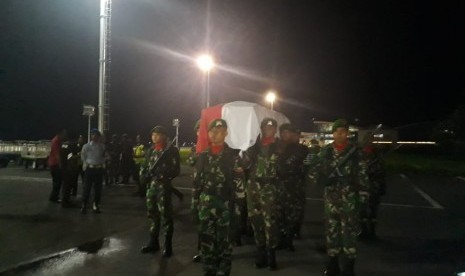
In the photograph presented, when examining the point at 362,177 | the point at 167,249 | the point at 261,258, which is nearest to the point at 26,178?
the point at 167,249

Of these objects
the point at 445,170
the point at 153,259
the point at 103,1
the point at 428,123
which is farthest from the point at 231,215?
the point at 428,123

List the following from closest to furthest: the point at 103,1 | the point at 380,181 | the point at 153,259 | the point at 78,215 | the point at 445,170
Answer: the point at 153,259 < the point at 380,181 < the point at 78,215 < the point at 103,1 < the point at 445,170

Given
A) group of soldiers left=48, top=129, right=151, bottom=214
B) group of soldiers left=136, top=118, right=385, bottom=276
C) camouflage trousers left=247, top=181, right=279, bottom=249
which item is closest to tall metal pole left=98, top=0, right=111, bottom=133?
group of soldiers left=48, top=129, right=151, bottom=214

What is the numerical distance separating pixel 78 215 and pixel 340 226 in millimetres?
7029

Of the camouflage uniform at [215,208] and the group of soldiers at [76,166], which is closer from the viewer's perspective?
the camouflage uniform at [215,208]

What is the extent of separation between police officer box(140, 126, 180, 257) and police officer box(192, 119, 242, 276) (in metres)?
1.85

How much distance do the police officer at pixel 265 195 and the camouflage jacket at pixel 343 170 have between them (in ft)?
2.58

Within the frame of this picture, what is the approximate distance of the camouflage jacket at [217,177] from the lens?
18.8ft

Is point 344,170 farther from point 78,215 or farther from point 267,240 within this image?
point 78,215

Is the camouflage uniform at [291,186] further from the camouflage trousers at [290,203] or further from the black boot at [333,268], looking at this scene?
the black boot at [333,268]

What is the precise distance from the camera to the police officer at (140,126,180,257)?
7574mm

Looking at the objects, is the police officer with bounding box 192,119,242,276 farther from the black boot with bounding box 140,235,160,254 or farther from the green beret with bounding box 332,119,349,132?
the black boot with bounding box 140,235,160,254

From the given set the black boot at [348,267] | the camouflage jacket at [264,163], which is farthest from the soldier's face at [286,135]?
the black boot at [348,267]

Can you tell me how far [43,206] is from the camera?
12586mm
